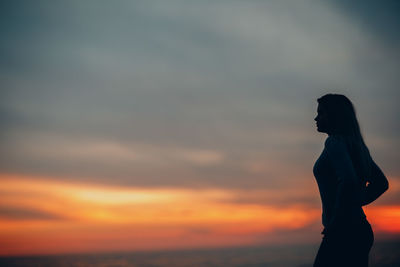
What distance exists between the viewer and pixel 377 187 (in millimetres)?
3010

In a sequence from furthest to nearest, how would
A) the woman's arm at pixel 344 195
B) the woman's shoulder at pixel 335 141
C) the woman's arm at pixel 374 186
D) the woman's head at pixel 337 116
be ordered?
the woman's arm at pixel 374 186, the woman's head at pixel 337 116, the woman's shoulder at pixel 335 141, the woman's arm at pixel 344 195

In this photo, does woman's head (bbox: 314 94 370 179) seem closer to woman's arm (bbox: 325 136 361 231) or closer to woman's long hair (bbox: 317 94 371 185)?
woman's long hair (bbox: 317 94 371 185)

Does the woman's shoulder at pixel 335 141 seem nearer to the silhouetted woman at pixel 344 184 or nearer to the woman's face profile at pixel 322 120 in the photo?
the silhouetted woman at pixel 344 184

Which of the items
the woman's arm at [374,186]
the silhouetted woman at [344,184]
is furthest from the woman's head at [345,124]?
the woman's arm at [374,186]

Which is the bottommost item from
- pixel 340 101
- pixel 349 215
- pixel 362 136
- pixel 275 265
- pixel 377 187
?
pixel 275 265

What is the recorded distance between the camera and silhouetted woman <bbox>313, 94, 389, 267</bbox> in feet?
8.41

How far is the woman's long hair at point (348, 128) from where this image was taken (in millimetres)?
2814

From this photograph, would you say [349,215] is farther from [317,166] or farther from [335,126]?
[335,126]

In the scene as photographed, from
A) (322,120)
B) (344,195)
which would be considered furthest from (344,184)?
(322,120)

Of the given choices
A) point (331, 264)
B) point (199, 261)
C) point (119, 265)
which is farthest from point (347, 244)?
point (119, 265)

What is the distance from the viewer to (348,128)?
288cm

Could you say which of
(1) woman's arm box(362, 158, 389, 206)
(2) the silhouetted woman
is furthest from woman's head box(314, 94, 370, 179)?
(1) woman's arm box(362, 158, 389, 206)

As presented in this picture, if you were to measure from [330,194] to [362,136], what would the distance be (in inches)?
22.6

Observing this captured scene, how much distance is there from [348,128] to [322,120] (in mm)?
205
